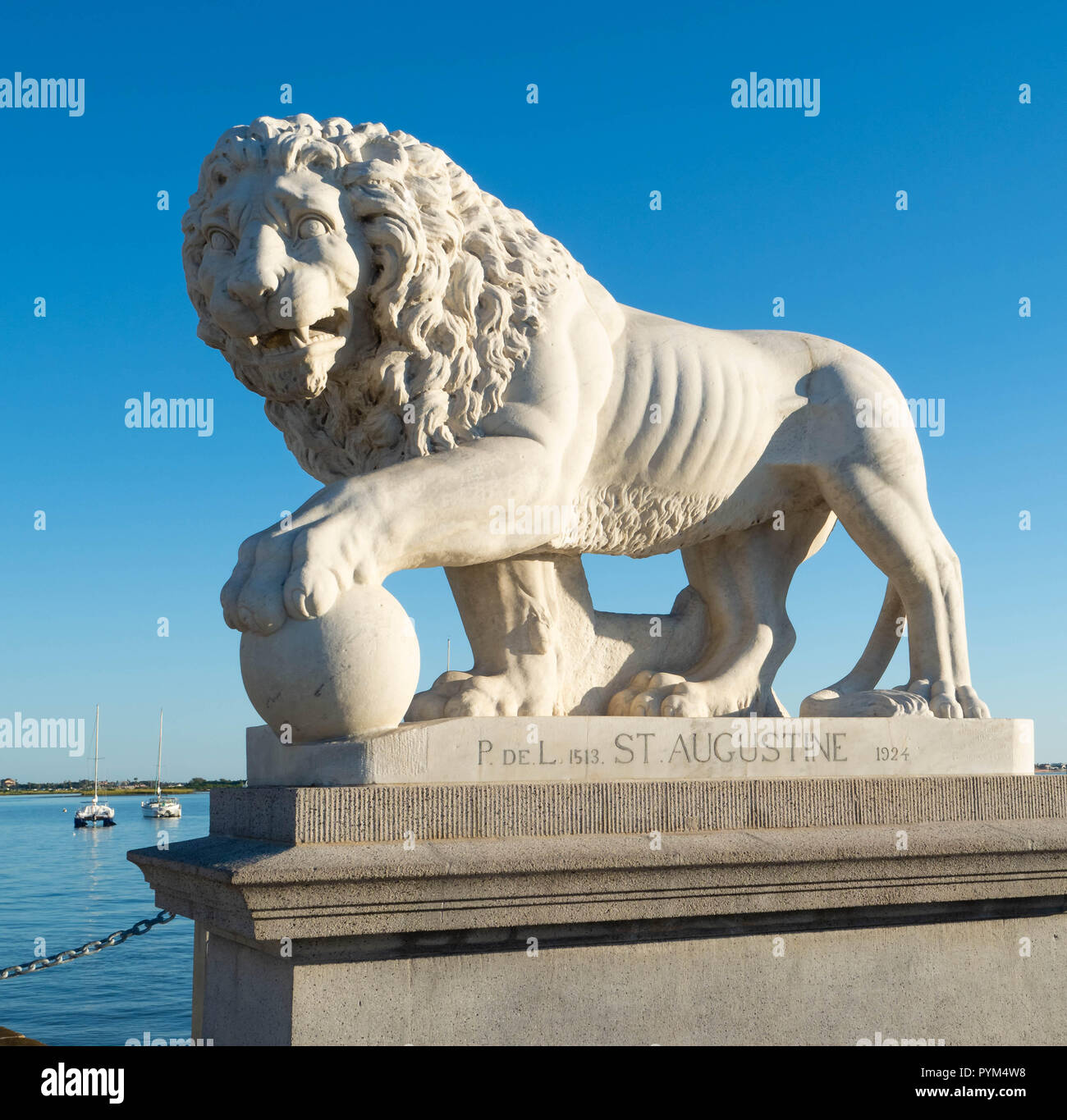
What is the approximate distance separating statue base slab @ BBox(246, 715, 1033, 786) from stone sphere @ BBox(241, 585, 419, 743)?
0.07m

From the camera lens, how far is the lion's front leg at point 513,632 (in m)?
Result: 4.20

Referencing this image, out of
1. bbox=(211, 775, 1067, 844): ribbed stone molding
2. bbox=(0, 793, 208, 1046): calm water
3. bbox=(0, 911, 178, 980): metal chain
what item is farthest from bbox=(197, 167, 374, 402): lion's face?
bbox=(0, 793, 208, 1046): calm water

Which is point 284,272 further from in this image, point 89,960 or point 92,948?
point 89,960

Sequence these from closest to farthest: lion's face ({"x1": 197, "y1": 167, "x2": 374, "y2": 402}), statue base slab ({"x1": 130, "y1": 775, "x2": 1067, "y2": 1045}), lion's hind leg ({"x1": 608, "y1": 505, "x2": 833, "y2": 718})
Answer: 1. statue base slab ({"x1": 130, "y1": 775, "x2": 1067, "y2": 1045})
2. lion's face ({"x1": 197, "y1": 167, "x2": 374, "y2": 402})
3. lion's hind leg ({"x1": 608, "y1": 505, "x2": 833, "y2": 718})

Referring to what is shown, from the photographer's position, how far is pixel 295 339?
371 centimetres

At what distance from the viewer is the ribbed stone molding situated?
3.26 m

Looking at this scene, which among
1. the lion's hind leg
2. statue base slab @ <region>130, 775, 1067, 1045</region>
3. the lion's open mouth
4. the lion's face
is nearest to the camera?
statue base slab @ <region>130, 775, 1067, 1045</region>

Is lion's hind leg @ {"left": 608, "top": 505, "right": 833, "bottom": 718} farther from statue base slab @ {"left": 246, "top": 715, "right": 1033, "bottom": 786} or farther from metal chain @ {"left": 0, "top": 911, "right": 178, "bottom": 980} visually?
metal chain @ {"left": 0, "top": 911, "right": 178, "bottom": 980}

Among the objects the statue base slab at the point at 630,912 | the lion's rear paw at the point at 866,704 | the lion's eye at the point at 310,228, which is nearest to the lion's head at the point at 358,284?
the lion's eye at the point at 310,228

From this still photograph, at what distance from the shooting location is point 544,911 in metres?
3.35

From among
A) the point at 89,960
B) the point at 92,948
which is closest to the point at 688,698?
the point at 92,948

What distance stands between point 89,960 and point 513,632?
67.4 feet

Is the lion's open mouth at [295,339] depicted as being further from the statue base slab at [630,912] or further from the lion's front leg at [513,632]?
the statue base slab at [630,912]

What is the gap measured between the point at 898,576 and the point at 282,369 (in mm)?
2514
